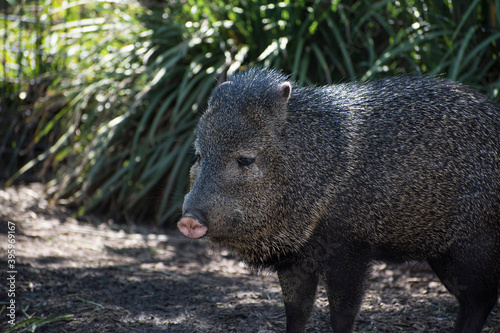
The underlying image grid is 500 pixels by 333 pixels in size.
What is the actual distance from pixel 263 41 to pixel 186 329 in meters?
2.96

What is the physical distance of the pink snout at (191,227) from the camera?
7.34 feet

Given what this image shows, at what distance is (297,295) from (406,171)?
797 millimetres

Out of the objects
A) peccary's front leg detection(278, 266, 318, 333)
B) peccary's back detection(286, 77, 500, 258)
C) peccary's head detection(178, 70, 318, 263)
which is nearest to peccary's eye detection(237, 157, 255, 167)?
peccary's head detection(178, 70, 318, 263)

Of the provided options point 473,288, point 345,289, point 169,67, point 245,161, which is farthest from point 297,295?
point 169,67

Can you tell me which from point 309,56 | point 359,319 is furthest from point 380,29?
point 359,319

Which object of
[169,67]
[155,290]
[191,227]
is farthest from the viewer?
[169,67]

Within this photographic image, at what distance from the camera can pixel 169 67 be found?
505 cm

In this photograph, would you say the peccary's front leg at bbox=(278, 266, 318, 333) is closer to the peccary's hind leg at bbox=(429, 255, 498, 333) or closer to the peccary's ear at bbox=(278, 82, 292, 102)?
the peccary's hind leg at bbox=(429, 255, 498, 333)

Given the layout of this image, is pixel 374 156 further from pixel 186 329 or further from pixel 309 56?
pixel 309 56

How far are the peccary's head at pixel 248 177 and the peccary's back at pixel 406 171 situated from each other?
4.4 inches

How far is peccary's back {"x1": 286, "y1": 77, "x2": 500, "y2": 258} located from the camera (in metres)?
2.56

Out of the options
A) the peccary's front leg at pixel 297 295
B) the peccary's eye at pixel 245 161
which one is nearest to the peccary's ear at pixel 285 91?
the peccary's eye at pixel 245 161

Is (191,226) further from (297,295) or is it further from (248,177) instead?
(297,295)

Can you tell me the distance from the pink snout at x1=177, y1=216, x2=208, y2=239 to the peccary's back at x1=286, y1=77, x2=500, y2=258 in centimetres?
56
